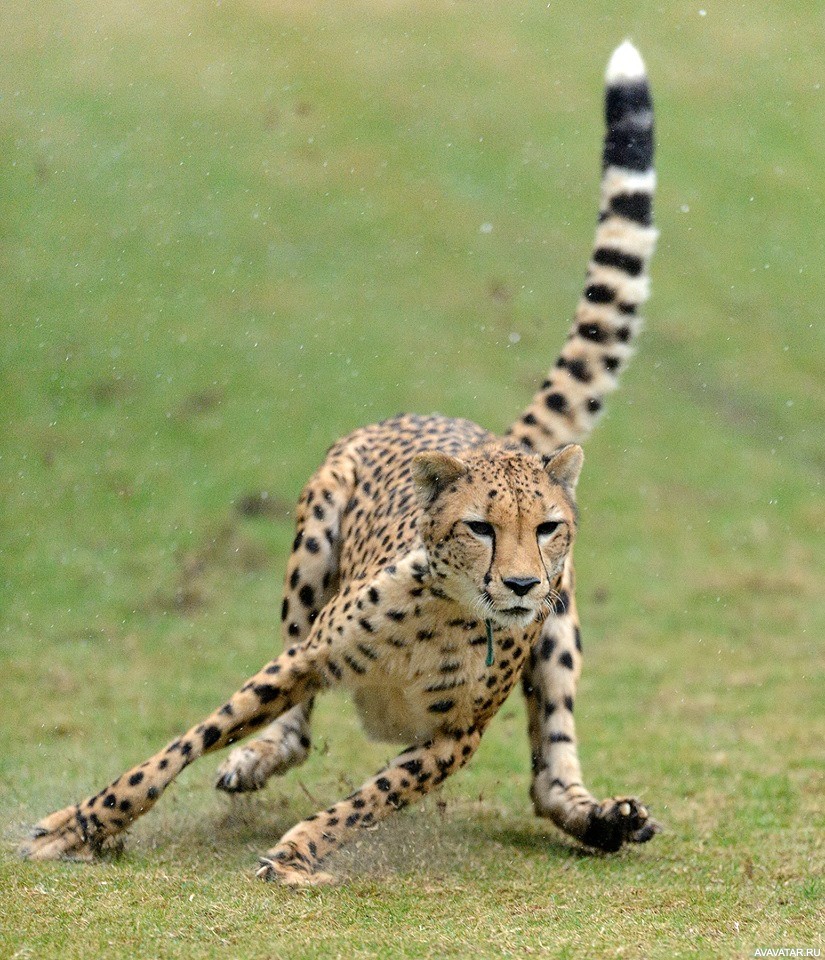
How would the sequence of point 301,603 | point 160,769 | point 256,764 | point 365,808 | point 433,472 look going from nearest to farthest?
point 433,472, point 365,808, point 160,769, point 256,764, point 301,603

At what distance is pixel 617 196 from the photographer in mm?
5625

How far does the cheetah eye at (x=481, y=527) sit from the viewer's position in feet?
13.6

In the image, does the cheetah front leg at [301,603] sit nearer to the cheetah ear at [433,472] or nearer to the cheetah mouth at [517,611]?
the cheetah ear at [433,472]

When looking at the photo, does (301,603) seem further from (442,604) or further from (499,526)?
(499,526)

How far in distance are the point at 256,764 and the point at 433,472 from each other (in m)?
1.51

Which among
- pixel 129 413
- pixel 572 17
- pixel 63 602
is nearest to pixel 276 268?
pixel 129 413

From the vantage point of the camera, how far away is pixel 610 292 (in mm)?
5703

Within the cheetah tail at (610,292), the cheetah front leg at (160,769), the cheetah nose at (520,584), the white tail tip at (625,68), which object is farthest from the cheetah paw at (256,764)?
the white tail tip at (625,68)

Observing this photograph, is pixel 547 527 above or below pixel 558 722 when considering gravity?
above

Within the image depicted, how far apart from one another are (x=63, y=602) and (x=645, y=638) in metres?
3.57

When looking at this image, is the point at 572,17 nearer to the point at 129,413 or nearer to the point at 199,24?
the point at 199,24

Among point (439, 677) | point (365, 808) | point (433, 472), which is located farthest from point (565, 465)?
point (365, 808)

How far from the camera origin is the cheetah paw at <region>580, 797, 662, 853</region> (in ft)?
15.7

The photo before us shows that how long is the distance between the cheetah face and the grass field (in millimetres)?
858
